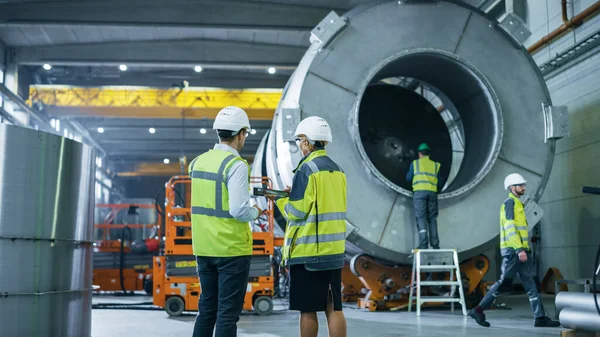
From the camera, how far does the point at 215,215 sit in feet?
11.3

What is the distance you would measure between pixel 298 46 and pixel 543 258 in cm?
640

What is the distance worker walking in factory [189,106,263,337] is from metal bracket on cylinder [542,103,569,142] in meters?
4.61

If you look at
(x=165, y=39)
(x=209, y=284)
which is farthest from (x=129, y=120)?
(x=209, y=284)

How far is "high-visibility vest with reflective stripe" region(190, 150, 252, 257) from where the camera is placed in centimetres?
340

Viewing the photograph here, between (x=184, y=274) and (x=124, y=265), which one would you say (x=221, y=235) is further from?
(x=124, y=265)

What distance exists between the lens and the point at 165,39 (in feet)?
44.7

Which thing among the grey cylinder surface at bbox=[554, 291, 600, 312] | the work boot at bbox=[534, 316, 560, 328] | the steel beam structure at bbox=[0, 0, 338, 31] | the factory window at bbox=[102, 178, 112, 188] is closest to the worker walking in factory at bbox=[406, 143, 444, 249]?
the work boot at bbox=[534, 316, 560, 328]

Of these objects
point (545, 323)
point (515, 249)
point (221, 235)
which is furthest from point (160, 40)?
point (221, 235)

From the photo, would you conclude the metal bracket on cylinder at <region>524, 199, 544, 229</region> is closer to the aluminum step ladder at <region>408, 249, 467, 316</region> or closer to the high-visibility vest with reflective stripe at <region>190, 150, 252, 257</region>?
the aluminum step ladder at <region>408, 249, 467, 316</region>

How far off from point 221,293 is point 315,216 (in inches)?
27.0

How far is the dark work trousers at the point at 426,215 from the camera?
6.56m

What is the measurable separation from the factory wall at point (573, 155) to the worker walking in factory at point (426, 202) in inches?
127

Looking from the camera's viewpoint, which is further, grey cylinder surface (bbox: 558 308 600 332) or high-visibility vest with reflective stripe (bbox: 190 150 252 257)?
grey cylinder surface (bbox: 558 308 600 332)

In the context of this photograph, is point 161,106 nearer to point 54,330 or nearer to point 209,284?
point 54,330
